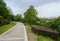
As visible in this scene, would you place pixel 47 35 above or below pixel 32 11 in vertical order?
below

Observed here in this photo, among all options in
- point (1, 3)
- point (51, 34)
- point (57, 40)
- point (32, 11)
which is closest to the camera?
point (57, 40)

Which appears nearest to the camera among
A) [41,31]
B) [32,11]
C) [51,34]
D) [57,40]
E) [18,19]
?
[57,40]

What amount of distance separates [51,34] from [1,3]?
44314mm

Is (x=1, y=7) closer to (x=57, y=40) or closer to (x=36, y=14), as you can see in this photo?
(x=36, y=14)

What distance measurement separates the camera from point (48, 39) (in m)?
16.9

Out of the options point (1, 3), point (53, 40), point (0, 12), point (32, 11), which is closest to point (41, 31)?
point (53, 40)

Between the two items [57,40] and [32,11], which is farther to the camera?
[32,11]

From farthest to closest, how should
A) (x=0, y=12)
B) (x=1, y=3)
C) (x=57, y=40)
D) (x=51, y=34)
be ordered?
(x=1, y=3) → (x=0, y=12) → (x=51, y=34) → (x=57, y=40)

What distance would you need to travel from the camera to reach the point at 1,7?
55281mm

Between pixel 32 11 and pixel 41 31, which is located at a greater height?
pixel 32 11

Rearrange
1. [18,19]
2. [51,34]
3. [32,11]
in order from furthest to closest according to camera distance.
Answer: [18,19], [32,11], [51,34]

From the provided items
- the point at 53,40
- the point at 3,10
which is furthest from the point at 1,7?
the point at 53,40

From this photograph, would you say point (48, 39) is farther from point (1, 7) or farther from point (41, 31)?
point (1, 7)

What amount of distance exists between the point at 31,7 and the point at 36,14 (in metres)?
5.06
